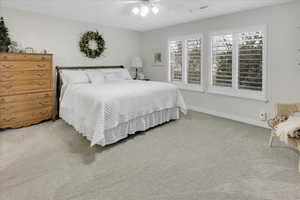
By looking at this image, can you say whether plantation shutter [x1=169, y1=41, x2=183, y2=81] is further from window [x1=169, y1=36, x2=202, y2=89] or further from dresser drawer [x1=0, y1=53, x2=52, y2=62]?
dresser drawer [x1=0, y1=53, x2=52, y2=62]

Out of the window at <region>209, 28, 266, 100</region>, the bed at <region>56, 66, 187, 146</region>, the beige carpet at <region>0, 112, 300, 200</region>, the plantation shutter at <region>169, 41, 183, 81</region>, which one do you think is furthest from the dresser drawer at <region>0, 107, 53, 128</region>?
Result: the window at <region>209, 28, 266, 100</region>

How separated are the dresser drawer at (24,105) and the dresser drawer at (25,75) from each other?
1.47 feet

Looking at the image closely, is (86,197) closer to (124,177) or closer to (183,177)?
(124,177)

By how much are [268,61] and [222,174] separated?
2.59 meters

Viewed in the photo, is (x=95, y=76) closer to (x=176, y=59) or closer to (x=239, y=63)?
(x=176, y=59)

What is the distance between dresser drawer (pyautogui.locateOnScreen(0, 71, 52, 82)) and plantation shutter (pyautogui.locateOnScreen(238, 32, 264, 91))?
407 centimetres

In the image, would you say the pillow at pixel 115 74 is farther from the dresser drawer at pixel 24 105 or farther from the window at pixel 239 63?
the window at pixel 239 63

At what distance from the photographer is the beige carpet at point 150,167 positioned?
73.4 inches

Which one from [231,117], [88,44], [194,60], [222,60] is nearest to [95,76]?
[88,44]

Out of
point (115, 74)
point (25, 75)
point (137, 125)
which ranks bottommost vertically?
point (137, 125)

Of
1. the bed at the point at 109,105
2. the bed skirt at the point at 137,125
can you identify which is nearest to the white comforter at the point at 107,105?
the bed at the point at 109,105

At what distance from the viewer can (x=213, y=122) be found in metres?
4.11

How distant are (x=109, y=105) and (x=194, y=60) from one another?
2981 millimetres

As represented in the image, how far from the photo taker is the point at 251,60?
385 centimetres
